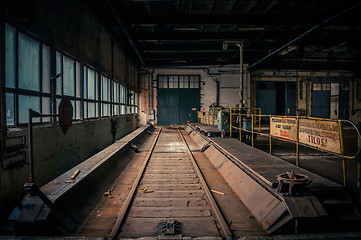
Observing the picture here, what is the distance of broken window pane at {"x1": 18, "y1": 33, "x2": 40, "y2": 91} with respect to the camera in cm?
425

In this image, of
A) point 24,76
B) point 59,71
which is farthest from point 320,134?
point 59,71

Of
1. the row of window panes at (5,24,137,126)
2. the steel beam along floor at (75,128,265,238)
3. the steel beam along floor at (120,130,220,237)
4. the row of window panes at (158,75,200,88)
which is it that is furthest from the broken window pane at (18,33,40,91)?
the row of window panes at (158,75,200,88)

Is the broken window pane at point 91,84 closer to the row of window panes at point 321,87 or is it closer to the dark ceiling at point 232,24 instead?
the dark ceiling at point 232,24

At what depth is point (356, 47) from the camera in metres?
17.4

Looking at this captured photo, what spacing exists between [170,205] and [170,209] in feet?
0.53

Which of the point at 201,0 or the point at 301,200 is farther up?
the point at 201,0

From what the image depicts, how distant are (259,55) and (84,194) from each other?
730 inches

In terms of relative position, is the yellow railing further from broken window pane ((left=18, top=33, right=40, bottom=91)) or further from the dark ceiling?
broken window pane ((left=18, top=33, right=40, bottom=91))

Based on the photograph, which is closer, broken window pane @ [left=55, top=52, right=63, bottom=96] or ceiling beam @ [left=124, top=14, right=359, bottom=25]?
broken window pane @ [left=55, top=52, right=63, bottom=96]

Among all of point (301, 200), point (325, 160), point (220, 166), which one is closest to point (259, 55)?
point (325, 160)

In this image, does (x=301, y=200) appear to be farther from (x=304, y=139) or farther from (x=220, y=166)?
(x=220, y=166)

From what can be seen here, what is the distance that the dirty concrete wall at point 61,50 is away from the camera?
3773mm

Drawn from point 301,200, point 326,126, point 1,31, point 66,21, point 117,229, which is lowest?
point 117,229

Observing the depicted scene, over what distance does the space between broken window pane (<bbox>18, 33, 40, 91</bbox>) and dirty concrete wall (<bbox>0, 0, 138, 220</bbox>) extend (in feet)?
0.66
